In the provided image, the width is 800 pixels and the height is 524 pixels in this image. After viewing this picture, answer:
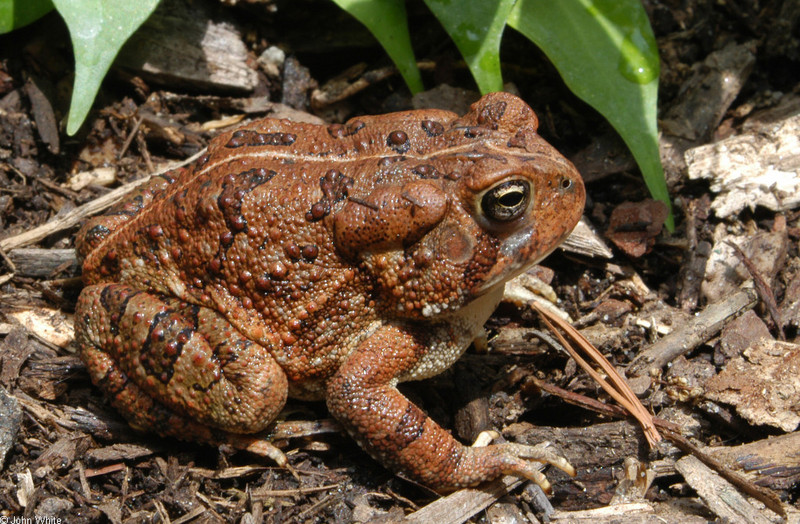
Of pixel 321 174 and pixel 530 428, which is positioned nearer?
pixel 321 174

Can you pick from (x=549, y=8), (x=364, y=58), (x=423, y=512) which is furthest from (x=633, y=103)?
(x=423, y=512)

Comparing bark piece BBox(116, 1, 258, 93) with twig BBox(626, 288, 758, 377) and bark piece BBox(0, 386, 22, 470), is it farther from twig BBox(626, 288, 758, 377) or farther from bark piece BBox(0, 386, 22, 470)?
twig BBox(626, 288, 758, 377)

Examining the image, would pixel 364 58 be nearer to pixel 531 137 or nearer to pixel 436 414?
pixel 531 137

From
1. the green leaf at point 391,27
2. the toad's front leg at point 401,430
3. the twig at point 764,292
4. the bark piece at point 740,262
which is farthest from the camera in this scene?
the green leaf at point 391,27

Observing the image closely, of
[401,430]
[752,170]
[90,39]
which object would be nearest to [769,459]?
[401,430]

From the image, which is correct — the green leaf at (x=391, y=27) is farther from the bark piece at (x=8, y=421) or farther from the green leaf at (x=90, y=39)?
the bark piece at (x=8, y=421)

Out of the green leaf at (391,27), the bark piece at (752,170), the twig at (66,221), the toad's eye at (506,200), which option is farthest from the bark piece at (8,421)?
the bark piece at (752,170)
